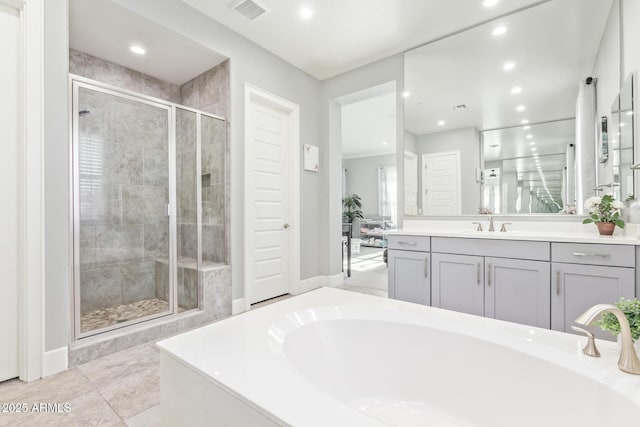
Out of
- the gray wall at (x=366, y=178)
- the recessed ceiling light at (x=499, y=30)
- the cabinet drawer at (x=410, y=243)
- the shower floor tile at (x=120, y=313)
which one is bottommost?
the shower floor tile at (x=120, y=313)

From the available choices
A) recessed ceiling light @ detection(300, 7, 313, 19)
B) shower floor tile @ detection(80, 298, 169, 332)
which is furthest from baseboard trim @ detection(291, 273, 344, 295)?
recessed ceiling light @ detection(300, 7, 313, 19)

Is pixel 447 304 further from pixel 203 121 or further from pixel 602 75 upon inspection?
pixel 203 121

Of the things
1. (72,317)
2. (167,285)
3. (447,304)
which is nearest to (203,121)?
(167,285)

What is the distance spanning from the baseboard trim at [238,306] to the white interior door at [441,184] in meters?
2.10

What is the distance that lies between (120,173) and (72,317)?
51.1 inches

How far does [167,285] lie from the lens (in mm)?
2723

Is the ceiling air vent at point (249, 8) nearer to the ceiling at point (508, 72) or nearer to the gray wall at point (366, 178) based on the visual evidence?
the ceiling at point (508, 72)

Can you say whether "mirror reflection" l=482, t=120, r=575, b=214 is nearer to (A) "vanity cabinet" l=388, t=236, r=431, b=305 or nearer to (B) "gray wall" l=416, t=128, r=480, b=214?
(B) "gray wall" l=416, t=128, r=480, b=214

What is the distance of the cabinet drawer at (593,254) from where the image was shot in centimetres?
176

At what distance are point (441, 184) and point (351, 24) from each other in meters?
1.78

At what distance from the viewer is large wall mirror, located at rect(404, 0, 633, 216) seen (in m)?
2.27

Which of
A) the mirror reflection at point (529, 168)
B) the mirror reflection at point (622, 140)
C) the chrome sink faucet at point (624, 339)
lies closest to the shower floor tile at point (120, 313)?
the chrome sink faucet at point (624, 339)

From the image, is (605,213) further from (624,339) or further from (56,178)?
(56,178)

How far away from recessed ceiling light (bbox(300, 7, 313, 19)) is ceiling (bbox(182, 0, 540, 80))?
0.12ft
